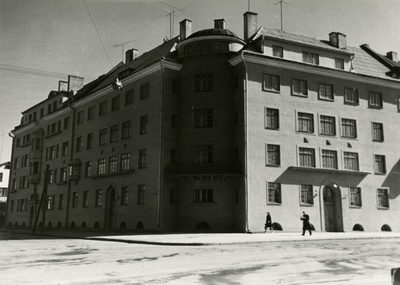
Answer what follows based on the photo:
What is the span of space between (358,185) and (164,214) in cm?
1775

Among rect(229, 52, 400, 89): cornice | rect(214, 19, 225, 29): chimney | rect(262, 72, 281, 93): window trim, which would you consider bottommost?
rect(262, 72, 281, 93): window trim

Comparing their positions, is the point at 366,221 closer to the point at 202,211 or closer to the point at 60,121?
the point at 202,211

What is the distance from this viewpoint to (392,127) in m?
40.9

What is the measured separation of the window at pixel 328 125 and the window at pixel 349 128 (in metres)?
1.19

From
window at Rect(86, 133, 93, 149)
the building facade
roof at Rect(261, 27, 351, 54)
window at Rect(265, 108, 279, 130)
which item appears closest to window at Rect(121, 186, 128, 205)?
the building facade

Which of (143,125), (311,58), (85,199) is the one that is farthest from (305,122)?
(85,199)

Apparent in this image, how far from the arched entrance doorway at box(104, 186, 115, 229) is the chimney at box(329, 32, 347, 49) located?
26212 millimetres

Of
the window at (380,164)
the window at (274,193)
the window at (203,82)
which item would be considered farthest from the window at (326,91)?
the window at (203,82)

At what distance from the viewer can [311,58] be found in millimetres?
38219

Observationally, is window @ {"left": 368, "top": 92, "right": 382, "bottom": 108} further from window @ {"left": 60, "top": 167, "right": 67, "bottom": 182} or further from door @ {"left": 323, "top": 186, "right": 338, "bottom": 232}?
window @ {"left": 60, "top": 167, "right": 67, "bottom": 182}

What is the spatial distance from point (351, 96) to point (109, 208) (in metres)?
25.9

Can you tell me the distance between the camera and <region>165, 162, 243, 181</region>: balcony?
33312mm

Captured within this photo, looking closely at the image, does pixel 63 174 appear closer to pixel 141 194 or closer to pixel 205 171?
pixel 141 194

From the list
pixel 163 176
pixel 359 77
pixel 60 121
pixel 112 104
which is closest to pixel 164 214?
pixel 163 176
